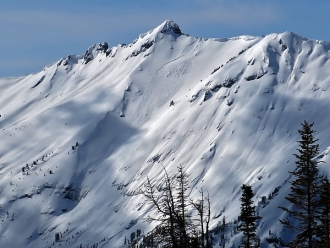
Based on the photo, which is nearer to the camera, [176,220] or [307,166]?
[176,220]

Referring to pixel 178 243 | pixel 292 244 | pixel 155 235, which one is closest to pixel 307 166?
pixel 292 244

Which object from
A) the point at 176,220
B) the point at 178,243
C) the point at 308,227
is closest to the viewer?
the point at 176,220

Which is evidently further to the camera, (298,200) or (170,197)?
(298,200)

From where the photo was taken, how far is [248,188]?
6322 cm

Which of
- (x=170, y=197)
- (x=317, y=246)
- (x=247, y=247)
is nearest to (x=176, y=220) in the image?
(x=170, y=197)

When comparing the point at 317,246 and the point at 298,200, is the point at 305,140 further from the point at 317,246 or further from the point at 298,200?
the point at 317,246

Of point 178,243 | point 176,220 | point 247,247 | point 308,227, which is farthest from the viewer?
point 247,247

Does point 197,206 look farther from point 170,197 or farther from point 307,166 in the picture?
point 307,166

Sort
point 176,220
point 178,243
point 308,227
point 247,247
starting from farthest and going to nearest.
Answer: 1. point 247,247
2. point 308,227
3. point 178,243
4. point 176,220

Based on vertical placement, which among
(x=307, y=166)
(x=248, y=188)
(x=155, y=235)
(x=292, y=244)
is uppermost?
(x=248, y=188)

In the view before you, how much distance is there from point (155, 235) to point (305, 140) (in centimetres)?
1634

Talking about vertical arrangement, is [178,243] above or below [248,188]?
below

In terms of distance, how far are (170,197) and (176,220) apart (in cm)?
125

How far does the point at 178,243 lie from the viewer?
4181cm
